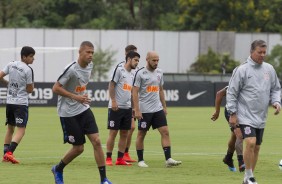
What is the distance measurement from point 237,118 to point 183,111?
2670cm

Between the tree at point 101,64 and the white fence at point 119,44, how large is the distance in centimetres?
175

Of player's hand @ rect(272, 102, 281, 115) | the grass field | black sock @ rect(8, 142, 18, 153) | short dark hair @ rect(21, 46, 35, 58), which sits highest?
short dark hair @ rect(21, 46, 35, 58)

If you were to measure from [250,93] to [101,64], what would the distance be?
1974 inches

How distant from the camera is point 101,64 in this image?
63.4 metres

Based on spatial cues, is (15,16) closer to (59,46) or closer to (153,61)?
(59,46)

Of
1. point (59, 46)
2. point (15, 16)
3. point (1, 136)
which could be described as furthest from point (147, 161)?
point (15, 16)

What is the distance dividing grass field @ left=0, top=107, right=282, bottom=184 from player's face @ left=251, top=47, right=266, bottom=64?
6.70 feet

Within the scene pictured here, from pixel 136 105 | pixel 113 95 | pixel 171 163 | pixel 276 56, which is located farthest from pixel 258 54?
pixel 276 56

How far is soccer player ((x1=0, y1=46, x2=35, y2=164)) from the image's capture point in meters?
17.1

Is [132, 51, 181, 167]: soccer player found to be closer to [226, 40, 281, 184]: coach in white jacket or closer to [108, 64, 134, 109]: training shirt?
[108, 64, 134, 109]: training shirt

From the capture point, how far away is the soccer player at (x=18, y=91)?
17.1 meters

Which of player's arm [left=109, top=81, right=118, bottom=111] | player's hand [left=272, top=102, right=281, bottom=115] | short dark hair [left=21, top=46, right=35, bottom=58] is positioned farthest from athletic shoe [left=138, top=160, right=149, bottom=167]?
player's hand [left=272, top=102, right=281, bottom=115]

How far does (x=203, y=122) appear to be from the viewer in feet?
106

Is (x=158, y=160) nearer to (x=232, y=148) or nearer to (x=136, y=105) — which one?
(x=136, y=105)
